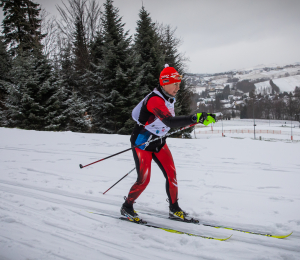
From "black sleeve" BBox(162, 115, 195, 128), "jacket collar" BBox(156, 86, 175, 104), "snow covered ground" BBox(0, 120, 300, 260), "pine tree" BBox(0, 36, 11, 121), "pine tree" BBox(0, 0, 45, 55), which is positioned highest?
"pine tree" BBox(0, 0, 45, 55)

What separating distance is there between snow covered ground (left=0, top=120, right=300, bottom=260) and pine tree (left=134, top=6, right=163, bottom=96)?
10272mm

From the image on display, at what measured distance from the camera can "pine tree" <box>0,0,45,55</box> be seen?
19453mm

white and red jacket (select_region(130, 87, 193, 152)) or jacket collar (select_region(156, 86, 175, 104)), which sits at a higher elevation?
jacket collar (select_region(156, 86, 175, 104))

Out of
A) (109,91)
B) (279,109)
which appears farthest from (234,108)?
(109,91)

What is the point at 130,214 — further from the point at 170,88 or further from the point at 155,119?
the point at 170,88

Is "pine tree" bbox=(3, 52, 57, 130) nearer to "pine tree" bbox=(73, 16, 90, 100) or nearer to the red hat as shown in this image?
"pine tree" bbox=(73, 16, 90, 100)

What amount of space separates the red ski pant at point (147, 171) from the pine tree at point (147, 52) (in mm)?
12317

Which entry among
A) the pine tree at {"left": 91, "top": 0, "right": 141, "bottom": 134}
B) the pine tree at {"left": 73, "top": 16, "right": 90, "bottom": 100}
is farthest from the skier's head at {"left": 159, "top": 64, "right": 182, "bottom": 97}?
the pine tree at {"left": 73, "top": 16, "right": 90, "bottom": 100}

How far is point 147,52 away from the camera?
15.9 meters

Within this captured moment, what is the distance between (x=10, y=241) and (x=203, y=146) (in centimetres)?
656

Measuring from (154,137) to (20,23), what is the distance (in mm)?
23812

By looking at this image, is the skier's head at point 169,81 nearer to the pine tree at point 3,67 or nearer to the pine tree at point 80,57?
the pine tree at point 80,57

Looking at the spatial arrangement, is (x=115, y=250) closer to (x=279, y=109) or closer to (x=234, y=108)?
(x=279, y=109)

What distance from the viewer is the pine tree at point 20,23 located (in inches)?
766
